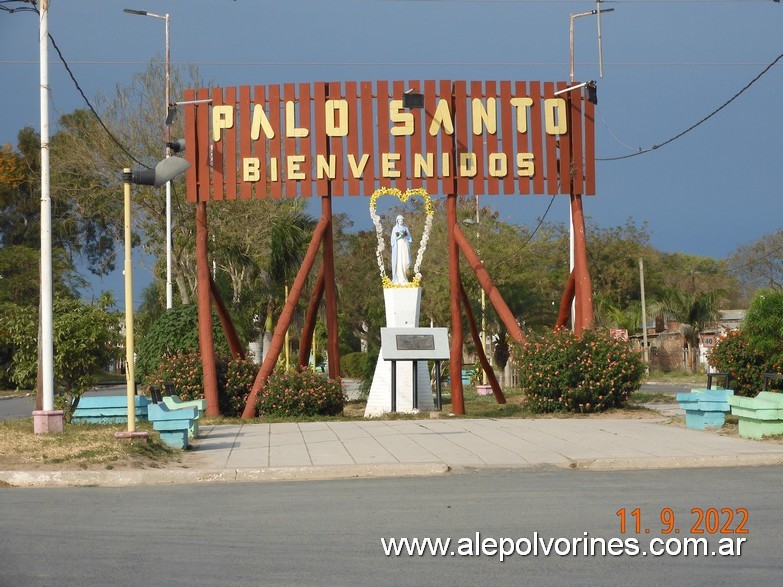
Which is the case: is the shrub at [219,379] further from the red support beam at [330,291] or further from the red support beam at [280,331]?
the red support beam at [330,291]

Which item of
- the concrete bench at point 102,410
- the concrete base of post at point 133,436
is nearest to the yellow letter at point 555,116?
the concrete bench at point 102,410

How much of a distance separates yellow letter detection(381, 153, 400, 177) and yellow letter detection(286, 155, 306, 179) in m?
1.75

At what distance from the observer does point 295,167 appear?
24.0 m

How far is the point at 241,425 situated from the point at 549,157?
9.16 meters

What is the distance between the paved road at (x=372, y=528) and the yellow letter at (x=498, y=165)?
11.8 meters

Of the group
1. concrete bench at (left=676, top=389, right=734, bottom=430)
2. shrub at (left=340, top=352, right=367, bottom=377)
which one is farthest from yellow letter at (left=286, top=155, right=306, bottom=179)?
shrub at (left=340, top=352, right=367, bottom=377)

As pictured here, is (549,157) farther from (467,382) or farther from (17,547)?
(467,382)

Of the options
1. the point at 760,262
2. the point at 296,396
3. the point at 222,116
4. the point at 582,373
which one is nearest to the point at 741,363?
the point at 582,373

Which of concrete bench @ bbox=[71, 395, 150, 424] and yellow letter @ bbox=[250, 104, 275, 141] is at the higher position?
yellow letter @ bbox=[250, 104, 275, 141]

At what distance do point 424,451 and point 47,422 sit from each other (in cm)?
626

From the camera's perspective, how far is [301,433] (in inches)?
725

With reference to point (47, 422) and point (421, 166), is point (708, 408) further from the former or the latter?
point (47, 422)

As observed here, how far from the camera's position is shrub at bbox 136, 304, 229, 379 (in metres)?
26.6

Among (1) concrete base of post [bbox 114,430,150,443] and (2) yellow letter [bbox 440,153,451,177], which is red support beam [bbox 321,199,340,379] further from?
(1) concrete base of post [bbox 114,430,150,443]
